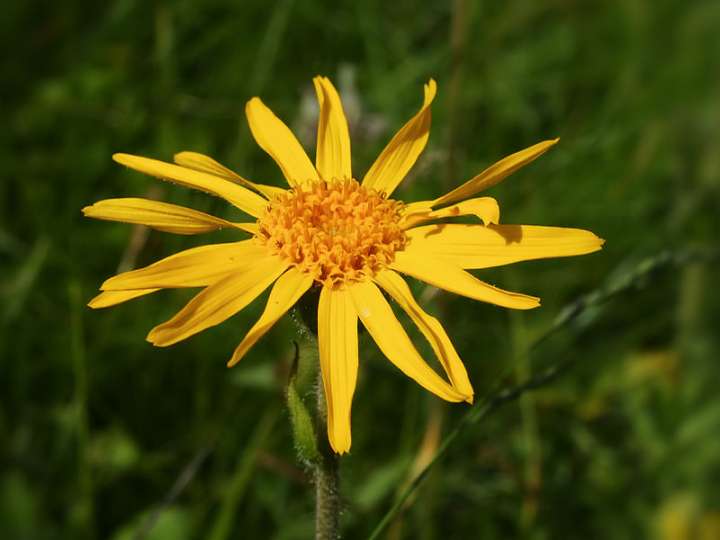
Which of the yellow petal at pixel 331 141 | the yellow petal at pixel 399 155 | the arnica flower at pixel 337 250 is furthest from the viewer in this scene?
the yellow petal at pixel 331 141

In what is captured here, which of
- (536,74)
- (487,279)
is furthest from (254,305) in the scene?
(536,74)

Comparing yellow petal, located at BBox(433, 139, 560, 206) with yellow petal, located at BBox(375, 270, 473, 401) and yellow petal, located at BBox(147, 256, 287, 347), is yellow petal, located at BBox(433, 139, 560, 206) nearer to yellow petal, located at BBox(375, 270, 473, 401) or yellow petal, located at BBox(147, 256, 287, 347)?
yellow petal, located at BBox(375, 270, 473, 401)

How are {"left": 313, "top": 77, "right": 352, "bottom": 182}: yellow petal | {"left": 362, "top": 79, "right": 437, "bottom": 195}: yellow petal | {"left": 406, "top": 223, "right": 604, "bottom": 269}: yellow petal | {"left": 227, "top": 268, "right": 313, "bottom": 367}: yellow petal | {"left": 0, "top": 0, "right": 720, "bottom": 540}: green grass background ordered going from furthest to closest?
{"left": 0, "top": 0, "right": 720, "bottom": 540}: green grass background, {"left": 313, "top": 77, "right": 352, "bottom": 182}: yellow petal, {"left": 362, "top": 79, "right": 437, "bottom": 195}: yellow petal, {"left": 406, "top": 223, "right": 604, "bottom": 269}: yellow petal, {"left": 227, "top": 268, "right": 313, "bottom": 367}: yellow petal

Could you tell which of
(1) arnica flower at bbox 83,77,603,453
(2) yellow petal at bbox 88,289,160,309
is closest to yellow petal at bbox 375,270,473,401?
(1) arnica flower at bbox 83,77,603,453

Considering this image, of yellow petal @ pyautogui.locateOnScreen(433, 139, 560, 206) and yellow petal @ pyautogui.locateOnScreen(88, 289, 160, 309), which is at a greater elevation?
yellow petal @ pyautogui.locateOnScreen(433, 139, 560, 206)

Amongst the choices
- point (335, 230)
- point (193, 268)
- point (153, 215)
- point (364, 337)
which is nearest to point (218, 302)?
point (193, 268)

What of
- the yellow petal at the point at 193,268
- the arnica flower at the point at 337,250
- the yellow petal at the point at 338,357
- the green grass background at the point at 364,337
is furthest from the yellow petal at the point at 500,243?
the green grass background at the point at 364,337

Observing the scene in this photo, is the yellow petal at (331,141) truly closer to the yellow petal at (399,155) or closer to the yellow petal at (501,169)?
the yellow petal at (399,155)
